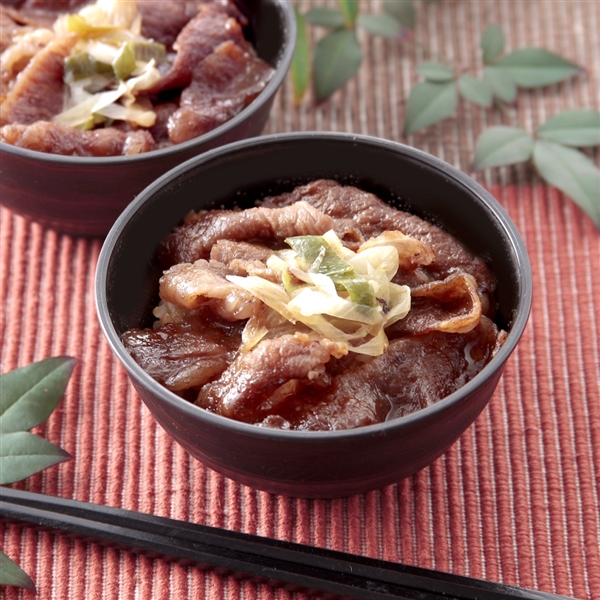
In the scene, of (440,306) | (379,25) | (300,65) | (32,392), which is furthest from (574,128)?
(32,392)

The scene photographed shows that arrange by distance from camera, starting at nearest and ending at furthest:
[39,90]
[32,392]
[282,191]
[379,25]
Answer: [32,392]
[282,191]
[39,90]
[379,25]

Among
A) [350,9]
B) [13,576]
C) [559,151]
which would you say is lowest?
[13,576]

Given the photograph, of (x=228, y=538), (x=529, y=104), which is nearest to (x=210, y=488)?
(x=228, y=538)

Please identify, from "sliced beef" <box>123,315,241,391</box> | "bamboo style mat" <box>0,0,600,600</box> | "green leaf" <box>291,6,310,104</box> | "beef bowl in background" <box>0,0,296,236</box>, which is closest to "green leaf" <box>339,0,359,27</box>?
"green leaf" <box>291,6,310,104</box>

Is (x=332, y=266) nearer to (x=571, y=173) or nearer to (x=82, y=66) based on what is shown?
(x=82, y=66)

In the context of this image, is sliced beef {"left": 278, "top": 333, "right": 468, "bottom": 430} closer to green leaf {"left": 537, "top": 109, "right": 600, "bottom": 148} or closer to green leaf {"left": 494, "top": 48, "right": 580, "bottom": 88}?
green leaf {"left": 537, "top": 109, "right": 600, "bottom": 148}

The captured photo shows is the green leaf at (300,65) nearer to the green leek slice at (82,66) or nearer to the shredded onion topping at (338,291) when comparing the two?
the green leek slice at (82,66)

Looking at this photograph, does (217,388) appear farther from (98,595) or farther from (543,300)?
(543,300)
